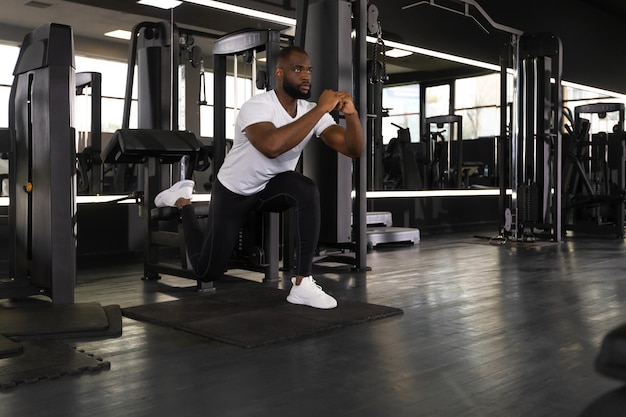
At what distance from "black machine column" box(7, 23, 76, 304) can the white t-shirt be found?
688mm

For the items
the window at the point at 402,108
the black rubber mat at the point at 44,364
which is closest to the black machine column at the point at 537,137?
the window at the point at 402,108

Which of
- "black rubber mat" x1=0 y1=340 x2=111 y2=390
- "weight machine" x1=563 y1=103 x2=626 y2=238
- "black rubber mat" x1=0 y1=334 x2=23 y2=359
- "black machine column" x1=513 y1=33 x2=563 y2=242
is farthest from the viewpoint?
"weight machine" x1=563 y1=103 x2=626 y2=238

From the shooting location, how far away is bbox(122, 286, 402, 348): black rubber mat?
2378 mm

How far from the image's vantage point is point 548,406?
5.28ft

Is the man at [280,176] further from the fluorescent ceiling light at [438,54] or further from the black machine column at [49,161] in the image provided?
the fluorescent ceiling light at [438,54]

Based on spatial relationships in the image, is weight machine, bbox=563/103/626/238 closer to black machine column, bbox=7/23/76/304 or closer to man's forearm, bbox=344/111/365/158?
man's forearm, bbox=344/111/365/158

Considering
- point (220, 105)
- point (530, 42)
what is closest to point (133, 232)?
point (220, 105)

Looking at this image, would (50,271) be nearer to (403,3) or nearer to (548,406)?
(548,406)

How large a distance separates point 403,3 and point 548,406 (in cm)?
591

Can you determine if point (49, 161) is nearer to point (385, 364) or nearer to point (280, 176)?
point (280, 176)

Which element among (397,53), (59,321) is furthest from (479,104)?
(59,321)

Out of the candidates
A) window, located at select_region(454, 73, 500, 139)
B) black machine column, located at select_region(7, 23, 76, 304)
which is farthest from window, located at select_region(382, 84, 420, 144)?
black machine column, located at select_region(7, 23, 76, 304)

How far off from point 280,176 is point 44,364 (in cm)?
134

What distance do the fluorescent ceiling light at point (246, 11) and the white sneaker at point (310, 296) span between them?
287 centimetres
